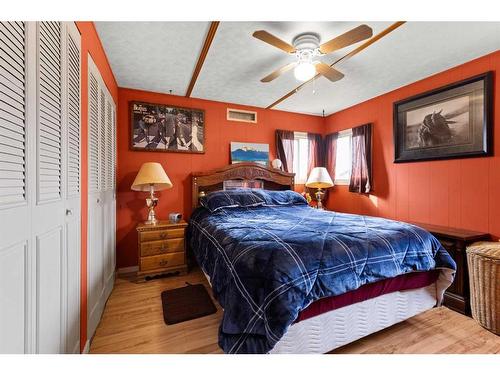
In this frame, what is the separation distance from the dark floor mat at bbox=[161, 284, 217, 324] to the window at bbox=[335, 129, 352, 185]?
3.00 metres

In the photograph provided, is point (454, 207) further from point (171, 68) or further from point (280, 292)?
point (171, 68)

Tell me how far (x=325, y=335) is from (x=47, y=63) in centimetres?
216

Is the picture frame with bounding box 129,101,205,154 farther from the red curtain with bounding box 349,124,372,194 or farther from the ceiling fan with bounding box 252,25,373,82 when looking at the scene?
the red curtain with bounding box 349,124,372,194

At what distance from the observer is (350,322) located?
59.8 inches

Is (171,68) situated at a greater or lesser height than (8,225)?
greater

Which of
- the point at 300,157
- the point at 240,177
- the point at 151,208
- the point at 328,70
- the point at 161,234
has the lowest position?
the point at 161,234

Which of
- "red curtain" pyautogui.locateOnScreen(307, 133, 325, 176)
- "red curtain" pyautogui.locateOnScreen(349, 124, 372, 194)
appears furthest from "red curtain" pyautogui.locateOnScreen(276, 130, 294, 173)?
"red curtain" pyautogui.locateOnScreen(349, 124, 372, 194)

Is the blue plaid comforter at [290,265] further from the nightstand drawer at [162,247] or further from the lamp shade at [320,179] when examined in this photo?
the lamp shade at [320,179]

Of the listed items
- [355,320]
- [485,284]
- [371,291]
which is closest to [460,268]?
[485,284]

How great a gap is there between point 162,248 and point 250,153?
6.63 feet

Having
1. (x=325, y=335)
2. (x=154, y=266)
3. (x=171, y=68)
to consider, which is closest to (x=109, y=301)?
(x=154, y=266)

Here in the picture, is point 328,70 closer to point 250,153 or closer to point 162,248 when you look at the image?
point 250,153

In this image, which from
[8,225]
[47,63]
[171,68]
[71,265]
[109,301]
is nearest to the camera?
[8,225]
